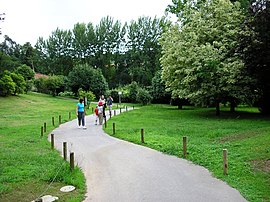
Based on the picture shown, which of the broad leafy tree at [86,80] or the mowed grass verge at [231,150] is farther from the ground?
the broad leafy tree at [86,80]

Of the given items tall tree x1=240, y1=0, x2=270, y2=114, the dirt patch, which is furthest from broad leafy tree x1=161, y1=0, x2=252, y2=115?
the dirt patch

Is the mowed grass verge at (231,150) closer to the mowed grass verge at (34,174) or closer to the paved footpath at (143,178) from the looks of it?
the paved footpath at (143,178)

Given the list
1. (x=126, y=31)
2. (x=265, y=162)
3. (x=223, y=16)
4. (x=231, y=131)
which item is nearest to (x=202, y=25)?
(x=223, y=16)

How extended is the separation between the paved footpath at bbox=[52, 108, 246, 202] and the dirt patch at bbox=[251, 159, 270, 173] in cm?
164

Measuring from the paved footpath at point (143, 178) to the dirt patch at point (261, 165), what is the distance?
1.64 metres

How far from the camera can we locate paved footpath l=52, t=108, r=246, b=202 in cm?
648

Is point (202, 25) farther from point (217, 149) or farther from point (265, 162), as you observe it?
point (265, 162)

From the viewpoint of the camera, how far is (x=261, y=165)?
884 centimetres

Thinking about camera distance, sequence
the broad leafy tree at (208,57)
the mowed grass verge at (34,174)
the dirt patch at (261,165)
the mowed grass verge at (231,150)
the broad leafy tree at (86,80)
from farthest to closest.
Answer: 1. the broad leafy tree at (86,80)
2. the broad leafy tree at (208,57)
3. the dirt patch at (261,165)
4. the mowed grass verge at (231,150)
5. the mowed grass verge at (34,174)

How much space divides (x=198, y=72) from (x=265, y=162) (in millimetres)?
13434

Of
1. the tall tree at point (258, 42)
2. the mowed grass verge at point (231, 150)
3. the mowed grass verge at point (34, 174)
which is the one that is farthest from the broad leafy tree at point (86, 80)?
the mowed grass verge at point (34, 174)

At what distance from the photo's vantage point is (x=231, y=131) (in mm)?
15352

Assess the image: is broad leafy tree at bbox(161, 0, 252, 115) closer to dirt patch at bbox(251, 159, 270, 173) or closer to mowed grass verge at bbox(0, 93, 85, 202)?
dirt patch at bbox(251, 159, 270, 173)

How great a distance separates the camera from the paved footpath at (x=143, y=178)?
6.48 m
